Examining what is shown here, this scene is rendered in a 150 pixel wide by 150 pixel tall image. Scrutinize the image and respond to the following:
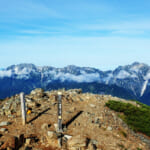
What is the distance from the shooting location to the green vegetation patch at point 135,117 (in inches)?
1004

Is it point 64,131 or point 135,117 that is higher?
point 64,131

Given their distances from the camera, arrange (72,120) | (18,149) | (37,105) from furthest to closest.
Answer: (37,105) < (72,120) < (18,149)

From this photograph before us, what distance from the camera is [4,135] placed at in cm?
1586

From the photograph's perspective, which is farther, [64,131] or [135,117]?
[135,117]

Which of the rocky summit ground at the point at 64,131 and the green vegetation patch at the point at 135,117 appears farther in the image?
the green vegetation patch at the point at 135,117

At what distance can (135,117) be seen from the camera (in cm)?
2808

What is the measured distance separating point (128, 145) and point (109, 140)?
1893mm

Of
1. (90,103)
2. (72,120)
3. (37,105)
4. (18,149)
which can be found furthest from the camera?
(90,103)

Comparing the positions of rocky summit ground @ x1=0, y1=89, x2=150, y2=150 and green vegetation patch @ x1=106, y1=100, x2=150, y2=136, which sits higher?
rocky summit ground @ x1=0, y1=89, x2=150, y2=150

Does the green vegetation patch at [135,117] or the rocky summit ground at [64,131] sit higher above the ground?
the rocky summit ground at [64,131]

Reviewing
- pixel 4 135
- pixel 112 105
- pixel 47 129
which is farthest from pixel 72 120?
pixel 112 105

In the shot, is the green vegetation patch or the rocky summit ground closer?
the rocky summit ground

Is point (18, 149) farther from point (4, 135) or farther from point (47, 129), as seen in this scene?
point (47, 129)

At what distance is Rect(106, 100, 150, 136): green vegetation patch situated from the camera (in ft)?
83.7
